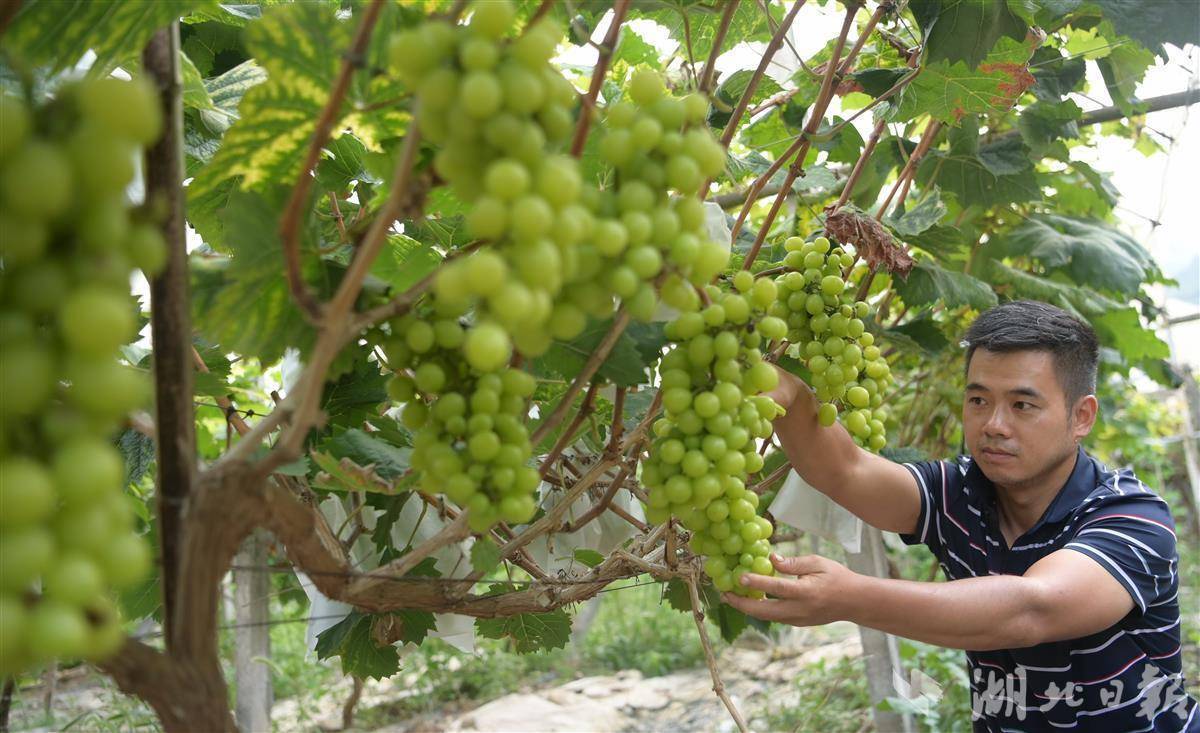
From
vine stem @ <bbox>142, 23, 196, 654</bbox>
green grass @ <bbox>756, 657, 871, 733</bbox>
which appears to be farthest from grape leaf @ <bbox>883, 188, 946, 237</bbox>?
green grass @ <bbox>756, 657, 871, 733</bbox>

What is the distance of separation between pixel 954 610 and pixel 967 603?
2cm

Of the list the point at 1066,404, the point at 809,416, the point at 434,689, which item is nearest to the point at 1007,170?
the point at 1066,404

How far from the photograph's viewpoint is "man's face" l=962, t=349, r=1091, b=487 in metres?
1.61

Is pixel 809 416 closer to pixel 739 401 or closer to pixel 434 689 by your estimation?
→ pixel 739 401

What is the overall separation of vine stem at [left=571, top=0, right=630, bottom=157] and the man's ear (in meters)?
1.39

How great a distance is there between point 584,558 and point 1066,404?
100 centimetres

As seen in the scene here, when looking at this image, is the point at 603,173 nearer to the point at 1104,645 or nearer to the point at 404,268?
the point at 404,268

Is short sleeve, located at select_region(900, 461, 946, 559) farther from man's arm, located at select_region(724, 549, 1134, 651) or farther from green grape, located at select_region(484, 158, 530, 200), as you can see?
green grape, located at select_region(484, 158, 530, 200)

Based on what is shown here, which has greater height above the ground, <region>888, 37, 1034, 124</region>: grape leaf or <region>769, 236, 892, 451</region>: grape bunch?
<region>888, 37, 1034, 124</region>: grape leaf

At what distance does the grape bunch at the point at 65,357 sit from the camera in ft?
1.17

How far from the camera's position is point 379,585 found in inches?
30.1

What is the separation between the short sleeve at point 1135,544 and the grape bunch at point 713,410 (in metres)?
0.91

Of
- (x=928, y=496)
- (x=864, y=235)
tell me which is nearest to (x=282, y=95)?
(x=864, y=235)

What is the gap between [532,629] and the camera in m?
1.38
